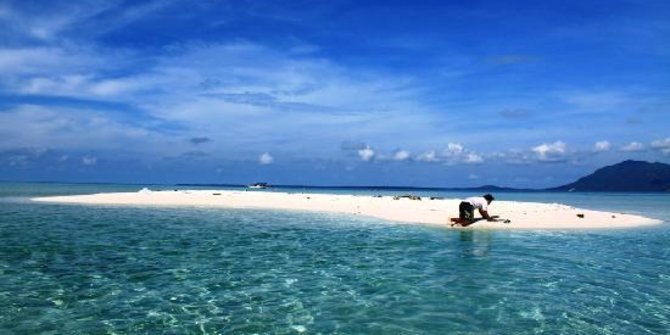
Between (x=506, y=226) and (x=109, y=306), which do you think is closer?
(x=109, y=306)

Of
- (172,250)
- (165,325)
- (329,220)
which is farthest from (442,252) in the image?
(329,220)

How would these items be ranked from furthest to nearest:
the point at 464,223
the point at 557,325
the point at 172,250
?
the point at 464,223 → the point at 172,250 → the point at 557,325

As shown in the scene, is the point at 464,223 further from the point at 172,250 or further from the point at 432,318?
the point at 432,318

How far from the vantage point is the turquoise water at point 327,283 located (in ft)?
47.2

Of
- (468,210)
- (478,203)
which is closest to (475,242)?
(468,210)

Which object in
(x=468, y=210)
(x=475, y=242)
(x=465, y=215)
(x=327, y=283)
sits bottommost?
(x=327, y=283)

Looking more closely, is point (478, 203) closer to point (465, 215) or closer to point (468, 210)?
point (468, 210)

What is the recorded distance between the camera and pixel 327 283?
19344 millimetres

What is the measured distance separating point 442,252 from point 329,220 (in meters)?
21.2

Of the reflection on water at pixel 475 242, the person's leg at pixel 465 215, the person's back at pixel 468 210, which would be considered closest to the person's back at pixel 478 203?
the person's back at pixel 468 210

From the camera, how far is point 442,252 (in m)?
27.1

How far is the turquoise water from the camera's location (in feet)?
47.2

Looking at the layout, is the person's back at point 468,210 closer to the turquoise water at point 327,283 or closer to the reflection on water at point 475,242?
the reflection on water at point 475,242

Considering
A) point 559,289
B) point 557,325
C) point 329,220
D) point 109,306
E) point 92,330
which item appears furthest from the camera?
point 329,220
